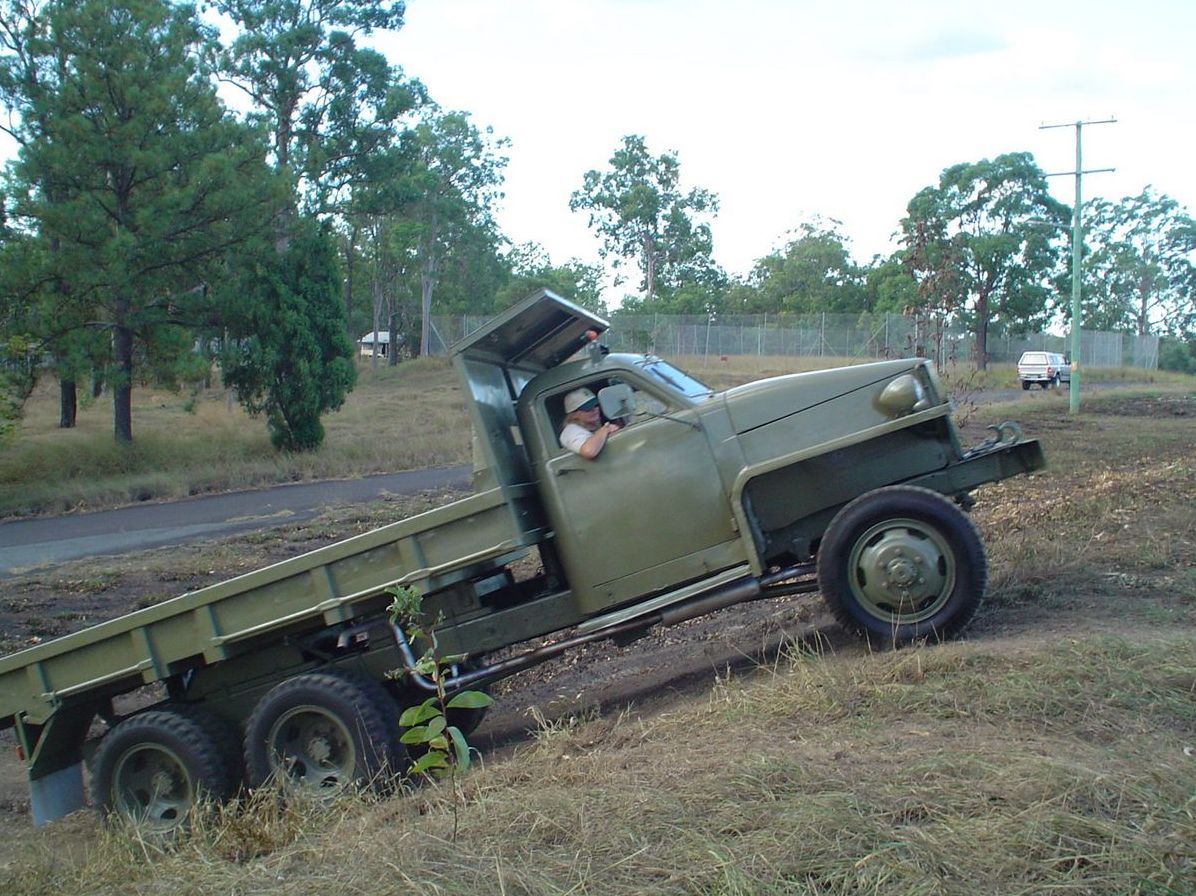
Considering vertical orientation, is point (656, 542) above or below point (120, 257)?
below

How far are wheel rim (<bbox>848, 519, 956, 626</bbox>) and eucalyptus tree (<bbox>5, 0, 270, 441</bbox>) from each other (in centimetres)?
2124

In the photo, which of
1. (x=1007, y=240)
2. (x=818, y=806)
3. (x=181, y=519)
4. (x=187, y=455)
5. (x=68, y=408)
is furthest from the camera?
(x=1007, y=240)

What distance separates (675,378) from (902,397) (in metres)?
1.47

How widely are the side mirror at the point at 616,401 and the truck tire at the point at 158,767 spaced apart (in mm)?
3080

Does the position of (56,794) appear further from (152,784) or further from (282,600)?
(282,600)

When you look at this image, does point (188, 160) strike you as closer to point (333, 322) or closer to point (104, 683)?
point (333, 322)

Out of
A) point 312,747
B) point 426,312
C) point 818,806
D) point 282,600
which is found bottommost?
point 818,806

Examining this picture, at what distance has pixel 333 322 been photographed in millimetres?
29375

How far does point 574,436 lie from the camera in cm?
716

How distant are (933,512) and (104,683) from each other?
4.94 metres

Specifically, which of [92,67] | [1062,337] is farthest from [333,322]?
[1062,337]

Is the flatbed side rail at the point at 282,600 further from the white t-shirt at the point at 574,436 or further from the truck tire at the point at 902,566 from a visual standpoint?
the truck tire at the point at 902,566

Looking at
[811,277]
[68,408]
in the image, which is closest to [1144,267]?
[811,277]

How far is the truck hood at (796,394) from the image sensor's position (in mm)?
6992
